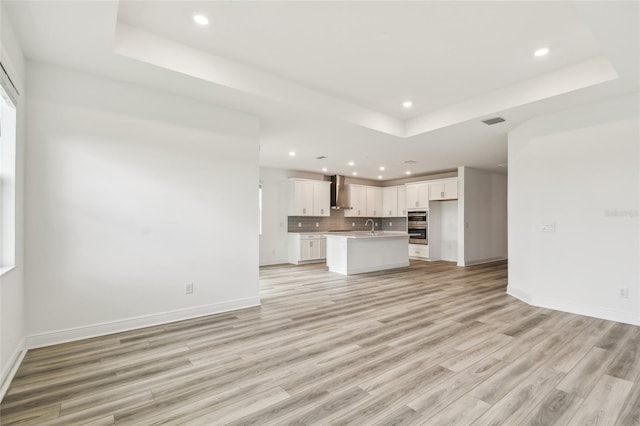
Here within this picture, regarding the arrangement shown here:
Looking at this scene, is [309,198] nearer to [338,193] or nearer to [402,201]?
[338,193]

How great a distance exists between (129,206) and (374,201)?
849 centimetres

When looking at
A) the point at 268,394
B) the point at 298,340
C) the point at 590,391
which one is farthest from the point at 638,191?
the point at 268,394

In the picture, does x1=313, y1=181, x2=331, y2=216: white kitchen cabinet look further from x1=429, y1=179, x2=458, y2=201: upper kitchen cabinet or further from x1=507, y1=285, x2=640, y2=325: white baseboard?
x1=507, y1=285, x2=640, y2=325: white baseboard

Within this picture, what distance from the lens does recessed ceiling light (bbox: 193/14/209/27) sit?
2.75 m

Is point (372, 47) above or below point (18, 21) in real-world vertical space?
above

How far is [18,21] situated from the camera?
7.98 feet

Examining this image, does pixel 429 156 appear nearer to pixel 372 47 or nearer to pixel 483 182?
pixel 483 182

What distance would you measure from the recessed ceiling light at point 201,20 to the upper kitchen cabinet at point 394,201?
8487 millimetres

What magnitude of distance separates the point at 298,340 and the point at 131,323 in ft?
6.27

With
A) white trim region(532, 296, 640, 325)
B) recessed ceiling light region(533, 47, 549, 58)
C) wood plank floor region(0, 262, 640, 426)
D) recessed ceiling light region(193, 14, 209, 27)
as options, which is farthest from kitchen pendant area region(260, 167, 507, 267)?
recessed ceiling light region(193, 14, 209, 27)

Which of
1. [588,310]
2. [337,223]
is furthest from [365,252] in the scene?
[588,310]

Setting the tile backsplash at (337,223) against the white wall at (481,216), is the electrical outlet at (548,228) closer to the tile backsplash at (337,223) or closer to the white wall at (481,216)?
the white wall at (481,216)

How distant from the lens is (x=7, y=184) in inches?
104

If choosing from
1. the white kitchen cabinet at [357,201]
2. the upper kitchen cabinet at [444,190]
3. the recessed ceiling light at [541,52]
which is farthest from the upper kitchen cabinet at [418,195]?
the recessed ceiling light at [541,52]
